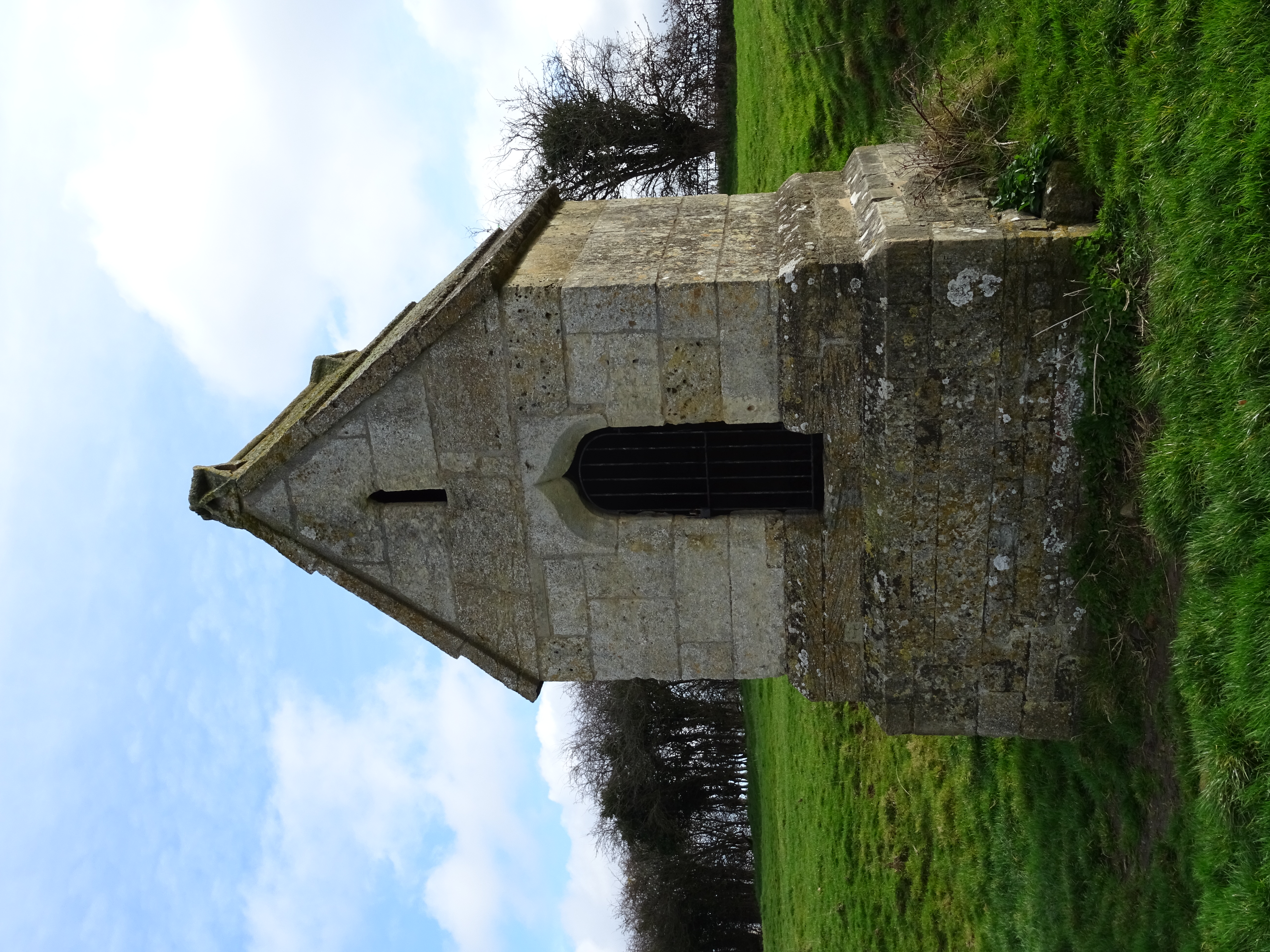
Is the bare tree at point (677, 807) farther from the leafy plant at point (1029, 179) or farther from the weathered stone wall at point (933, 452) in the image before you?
the leafy plant at point (1029, 179)

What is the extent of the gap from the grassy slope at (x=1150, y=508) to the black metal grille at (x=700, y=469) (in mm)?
1501

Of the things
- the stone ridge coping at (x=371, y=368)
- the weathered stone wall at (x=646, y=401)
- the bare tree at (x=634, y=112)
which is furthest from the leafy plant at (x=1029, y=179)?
the bare tree at (x=634, y=112)

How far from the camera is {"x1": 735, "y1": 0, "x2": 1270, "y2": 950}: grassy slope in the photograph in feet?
11.6

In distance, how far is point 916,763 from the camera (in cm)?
812

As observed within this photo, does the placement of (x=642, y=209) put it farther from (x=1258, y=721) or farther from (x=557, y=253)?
(x=1258, y=721)

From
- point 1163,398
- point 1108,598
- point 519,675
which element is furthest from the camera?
point 519,675

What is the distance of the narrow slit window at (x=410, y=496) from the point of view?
5543 millimetres

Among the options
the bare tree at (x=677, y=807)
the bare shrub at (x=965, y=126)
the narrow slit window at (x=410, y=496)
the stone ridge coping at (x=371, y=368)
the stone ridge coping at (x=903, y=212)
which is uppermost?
the bare shrub at (x=965, y=126)

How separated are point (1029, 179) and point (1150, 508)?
170cm

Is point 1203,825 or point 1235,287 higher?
point 1235,287

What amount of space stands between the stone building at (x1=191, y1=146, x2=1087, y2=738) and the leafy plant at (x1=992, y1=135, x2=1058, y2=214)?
0.15m

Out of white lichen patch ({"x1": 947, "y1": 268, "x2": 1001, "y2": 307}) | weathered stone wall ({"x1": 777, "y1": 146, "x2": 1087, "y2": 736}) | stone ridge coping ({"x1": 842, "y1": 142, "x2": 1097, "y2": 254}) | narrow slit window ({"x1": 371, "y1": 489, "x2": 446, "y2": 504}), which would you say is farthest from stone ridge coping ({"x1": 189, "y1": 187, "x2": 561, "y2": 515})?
white lichen patch ({"x1": 947, "y1": 268, "x2": 1001, "y2": 307})

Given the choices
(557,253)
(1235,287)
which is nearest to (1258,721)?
(1235,287)

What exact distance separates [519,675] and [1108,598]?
10.8 ft
